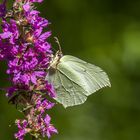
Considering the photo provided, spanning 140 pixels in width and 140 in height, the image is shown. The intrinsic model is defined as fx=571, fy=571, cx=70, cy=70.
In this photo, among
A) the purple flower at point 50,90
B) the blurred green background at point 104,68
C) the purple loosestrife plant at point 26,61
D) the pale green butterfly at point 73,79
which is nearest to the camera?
the purple loosestrife plant at point 26,61

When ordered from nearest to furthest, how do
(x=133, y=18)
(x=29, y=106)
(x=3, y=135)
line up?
(x=29, y=106), (x=3, y=135), (x=133, y=18)

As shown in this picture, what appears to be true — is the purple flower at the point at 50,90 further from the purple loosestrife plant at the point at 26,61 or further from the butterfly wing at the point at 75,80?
the butterfly wing at the point at 75,80

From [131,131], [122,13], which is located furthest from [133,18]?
[131,131]

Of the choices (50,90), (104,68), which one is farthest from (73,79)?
(104,68)

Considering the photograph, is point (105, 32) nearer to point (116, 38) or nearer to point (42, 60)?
point (116, 38)

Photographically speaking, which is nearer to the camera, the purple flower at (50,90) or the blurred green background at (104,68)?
the purple flower at (50,90)

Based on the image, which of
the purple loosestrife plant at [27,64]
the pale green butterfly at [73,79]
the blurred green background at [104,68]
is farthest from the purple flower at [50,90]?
the blurred green background at [104,68]

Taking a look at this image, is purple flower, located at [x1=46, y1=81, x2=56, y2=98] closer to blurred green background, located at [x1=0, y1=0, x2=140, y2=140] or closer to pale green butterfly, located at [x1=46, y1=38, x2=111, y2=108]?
pale green butterfly, located at [x1=46, y1=38, x2=111, y2=108]
